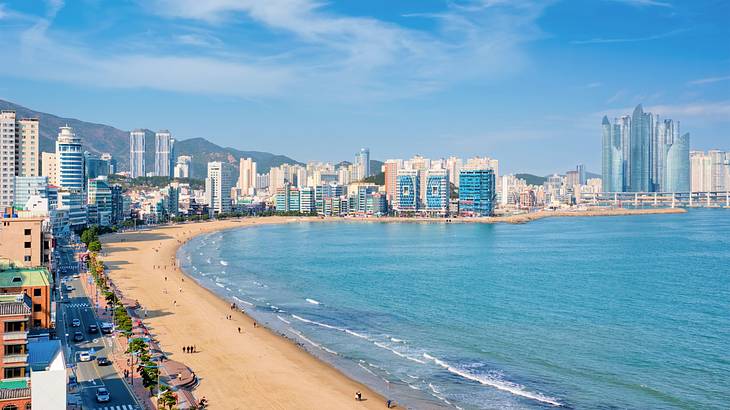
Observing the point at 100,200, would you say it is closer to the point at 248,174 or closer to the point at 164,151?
the point at 248,174

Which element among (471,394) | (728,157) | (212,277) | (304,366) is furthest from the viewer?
(728,157)

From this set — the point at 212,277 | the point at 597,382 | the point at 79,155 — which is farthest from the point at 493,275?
the point at 79,155

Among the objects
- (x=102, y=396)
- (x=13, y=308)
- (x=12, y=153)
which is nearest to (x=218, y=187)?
(x=12, y=153)

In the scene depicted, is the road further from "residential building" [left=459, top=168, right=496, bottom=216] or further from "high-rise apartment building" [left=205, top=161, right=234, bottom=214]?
"residential building" [left=459, top=168, right=496, bottom=216]

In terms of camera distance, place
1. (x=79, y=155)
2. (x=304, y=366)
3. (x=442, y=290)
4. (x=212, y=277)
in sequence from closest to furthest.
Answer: (x=304, y=366) → (x=442, y=290) → (x=212, y=277) → (x=79, y=155)

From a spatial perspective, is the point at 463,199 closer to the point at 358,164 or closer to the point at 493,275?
the point at 493,275

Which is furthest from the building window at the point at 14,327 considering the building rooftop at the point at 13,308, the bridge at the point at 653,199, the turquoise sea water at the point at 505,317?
the bridge at the point at 653,199

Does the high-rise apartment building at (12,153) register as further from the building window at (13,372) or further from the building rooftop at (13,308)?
the building window at (13,372)
